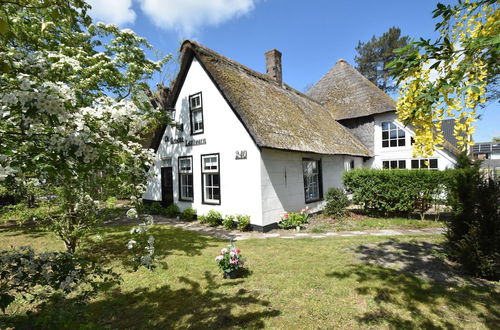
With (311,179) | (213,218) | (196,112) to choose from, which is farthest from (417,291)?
(196,112)

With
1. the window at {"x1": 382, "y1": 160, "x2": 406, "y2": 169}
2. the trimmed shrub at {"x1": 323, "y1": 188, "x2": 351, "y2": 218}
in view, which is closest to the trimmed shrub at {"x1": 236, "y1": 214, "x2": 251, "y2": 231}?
the trimmed shrub at {"x1": 323, "y1": 188, "x2": 351, "y2": 218}

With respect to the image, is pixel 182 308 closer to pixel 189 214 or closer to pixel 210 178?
pixel 210 178

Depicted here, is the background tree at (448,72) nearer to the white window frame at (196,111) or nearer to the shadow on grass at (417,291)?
the shadow on grass at (417,291)

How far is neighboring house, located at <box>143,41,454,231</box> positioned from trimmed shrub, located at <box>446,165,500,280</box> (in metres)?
5.45

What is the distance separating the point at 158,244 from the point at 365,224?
25.3 ft

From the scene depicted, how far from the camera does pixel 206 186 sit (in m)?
11.2

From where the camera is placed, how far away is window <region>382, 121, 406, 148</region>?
16281mm

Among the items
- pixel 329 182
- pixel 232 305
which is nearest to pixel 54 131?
pixel 232 305

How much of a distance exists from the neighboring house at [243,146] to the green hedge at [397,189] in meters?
2.08

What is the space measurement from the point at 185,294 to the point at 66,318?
111 inches

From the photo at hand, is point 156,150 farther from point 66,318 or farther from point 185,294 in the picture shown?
point 66,318

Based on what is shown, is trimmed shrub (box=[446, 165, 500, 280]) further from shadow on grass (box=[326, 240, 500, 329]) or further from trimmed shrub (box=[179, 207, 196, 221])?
trimmed shrub (box=[179, 207, 196, 221])

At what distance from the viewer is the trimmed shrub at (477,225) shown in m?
4.82

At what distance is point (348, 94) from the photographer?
19.3m
